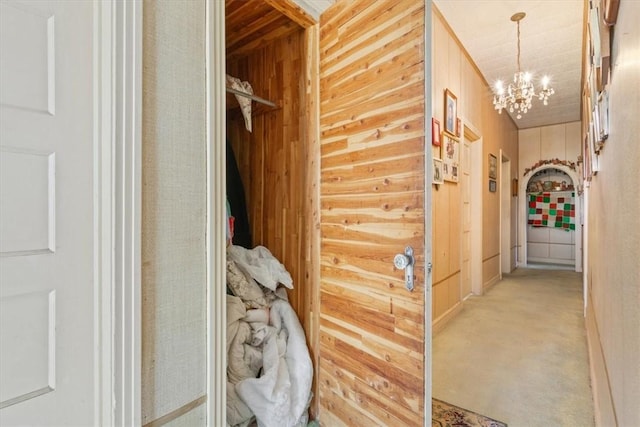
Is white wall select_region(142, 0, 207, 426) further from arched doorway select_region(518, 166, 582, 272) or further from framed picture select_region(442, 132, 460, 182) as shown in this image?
arched doorway select_region(518, 166, 582, 272)

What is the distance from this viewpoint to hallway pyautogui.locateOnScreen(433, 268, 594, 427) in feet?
6.27

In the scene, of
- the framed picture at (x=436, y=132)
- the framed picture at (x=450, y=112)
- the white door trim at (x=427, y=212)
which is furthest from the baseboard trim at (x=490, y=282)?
the white door trim at (x=427, y=212)

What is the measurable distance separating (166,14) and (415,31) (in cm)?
90

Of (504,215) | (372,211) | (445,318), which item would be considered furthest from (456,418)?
(504,215)

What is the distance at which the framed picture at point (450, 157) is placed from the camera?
10.5 ft

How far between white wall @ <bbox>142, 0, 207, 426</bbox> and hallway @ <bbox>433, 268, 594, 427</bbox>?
5.77ft

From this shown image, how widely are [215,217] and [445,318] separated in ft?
9.72

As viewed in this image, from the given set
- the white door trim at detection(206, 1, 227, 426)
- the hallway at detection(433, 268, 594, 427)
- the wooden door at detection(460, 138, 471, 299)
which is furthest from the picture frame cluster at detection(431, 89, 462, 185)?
the white door trim at detection(206, 1, 227, 426)

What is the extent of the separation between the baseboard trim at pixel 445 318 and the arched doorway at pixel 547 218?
15.4ft

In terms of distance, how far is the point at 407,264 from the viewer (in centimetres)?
123
